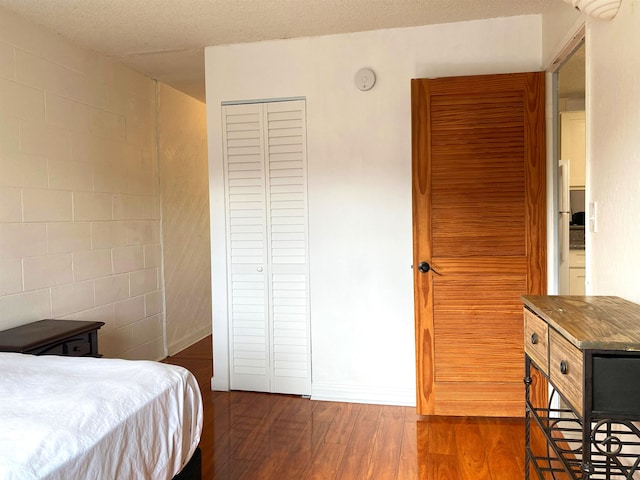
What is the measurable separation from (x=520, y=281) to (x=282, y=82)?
6.46 ft

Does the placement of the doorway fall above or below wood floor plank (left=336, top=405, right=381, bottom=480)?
above

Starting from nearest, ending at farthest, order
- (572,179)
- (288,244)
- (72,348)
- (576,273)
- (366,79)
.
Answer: (72,348), (366,79), (288,244), (576,273), (572,179)

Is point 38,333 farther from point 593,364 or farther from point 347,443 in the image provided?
point 593,364

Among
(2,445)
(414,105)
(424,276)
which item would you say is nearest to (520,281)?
(424,276)

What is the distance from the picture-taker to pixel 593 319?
4.79ft

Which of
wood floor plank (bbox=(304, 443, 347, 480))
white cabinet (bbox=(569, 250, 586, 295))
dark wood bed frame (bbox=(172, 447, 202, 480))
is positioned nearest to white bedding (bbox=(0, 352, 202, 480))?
dark wood bed frame (bbox=(172, 447, 202, 480))

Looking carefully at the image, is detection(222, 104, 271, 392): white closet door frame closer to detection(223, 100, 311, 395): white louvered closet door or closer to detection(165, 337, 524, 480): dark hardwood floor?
detection(223, 100, 311, 395): white louvered closet door

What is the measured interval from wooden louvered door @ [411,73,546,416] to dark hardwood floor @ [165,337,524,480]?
0.67 ft

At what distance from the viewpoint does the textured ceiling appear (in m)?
2.70

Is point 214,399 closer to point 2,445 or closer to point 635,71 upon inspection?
point 2,445

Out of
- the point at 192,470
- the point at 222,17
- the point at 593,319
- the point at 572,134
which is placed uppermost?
the point at 222,17

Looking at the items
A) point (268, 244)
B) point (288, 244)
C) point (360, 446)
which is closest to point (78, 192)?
point (268, 244)

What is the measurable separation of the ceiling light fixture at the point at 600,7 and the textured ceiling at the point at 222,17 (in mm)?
Result: 814

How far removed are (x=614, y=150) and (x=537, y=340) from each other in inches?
32.6
